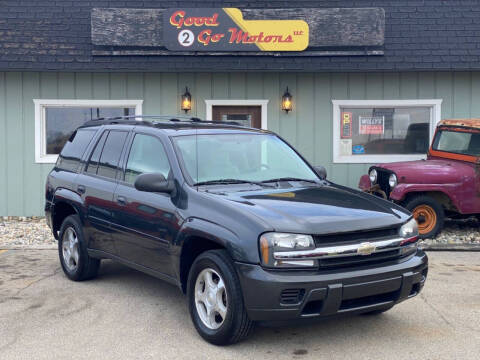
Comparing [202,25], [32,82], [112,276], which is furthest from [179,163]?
[32,82]

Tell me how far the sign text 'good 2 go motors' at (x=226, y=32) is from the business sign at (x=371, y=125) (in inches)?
77.0

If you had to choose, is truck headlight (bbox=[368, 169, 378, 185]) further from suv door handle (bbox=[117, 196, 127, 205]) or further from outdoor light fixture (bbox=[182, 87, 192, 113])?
suv door handle (bbox=[117, 196, 127, 205])

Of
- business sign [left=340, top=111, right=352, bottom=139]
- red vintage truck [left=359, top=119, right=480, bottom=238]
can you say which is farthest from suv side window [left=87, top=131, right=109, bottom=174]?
business sign [left=340, top=111, right=352, bottom=139]

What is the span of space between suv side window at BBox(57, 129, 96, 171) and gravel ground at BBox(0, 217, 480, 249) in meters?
2.41

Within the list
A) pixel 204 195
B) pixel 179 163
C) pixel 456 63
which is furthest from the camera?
pixel 456 63

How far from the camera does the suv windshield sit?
5.08 meters

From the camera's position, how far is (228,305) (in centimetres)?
420

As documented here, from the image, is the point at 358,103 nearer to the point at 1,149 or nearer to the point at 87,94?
the point at 87,94

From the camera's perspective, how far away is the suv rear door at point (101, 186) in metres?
5.78

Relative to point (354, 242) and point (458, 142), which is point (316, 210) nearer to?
point (354, 242)

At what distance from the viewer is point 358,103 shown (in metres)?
11.7

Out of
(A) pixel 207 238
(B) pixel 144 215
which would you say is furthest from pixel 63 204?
(A) pixel 207 238

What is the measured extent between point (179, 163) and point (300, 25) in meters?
7.02

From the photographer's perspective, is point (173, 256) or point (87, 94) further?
point (87, 94)
